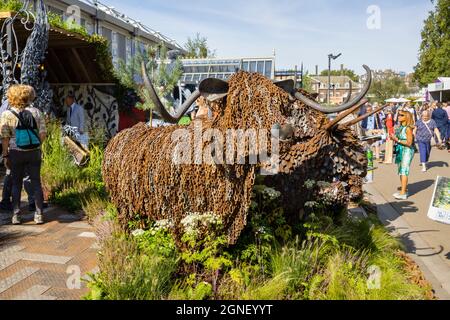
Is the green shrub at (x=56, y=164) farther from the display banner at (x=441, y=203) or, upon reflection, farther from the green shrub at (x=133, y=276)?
the display banner at (x=441, y=203)

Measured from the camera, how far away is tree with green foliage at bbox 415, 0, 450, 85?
107 feet

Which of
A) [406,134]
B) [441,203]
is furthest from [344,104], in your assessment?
[406,134]

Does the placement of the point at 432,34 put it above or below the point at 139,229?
above

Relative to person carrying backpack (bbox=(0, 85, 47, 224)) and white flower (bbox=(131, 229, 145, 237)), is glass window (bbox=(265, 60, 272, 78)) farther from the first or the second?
white flower (bbox=(131, 229, 145, 237))

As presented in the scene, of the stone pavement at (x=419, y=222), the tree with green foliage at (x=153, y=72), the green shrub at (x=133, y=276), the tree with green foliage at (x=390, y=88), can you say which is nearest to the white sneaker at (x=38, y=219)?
the green shrub at (x=133, y=276)

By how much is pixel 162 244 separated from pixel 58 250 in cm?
139

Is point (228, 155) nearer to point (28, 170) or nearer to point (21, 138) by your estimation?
point (21, 138)

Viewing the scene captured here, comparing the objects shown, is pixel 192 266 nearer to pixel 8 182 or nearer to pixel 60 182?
pixel 8 182

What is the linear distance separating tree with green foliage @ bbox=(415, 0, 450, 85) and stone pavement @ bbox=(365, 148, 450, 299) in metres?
26.5

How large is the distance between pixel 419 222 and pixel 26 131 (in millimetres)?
5890

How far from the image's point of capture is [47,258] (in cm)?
395

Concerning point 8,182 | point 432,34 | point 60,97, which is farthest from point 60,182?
point 432,34

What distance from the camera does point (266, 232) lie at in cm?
369
